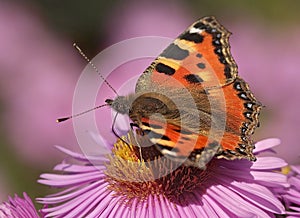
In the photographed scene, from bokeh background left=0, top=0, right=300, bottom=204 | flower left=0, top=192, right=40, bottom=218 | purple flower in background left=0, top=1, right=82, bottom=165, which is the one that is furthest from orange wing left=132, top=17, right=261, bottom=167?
purple flower in background left=0, top=1, right=82, bottom=165

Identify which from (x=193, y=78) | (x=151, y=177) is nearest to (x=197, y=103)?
(x=193, y=78)

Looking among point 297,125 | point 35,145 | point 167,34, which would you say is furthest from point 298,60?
point 35,145

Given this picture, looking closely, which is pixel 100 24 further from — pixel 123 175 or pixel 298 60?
pixel 123 175

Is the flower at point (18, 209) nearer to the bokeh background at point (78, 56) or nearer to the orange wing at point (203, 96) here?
the orange wing at point (203, 96)

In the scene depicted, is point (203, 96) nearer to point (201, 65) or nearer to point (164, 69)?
point (201, 65)

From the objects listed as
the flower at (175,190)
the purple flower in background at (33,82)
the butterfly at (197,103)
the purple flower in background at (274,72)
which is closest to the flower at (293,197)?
the flower at (175,190)

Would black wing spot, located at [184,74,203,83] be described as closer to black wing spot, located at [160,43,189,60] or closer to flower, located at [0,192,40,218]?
black wing spot, located at [160,43,189,60]
